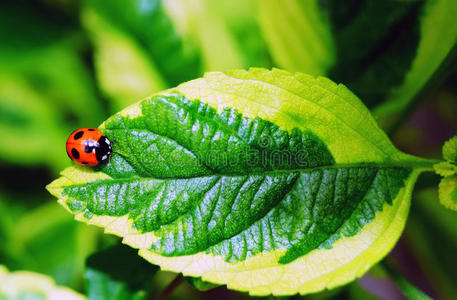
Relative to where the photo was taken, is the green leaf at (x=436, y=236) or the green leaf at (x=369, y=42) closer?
the green leaf at (x=369, y=42)

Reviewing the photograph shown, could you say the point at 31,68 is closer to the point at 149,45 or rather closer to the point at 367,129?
the point at 149,45

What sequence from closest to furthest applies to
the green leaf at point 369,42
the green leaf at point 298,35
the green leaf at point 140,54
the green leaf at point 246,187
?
the green leaf at point 246,187 → the green leaf at point 369,42 → the green leaf at point 298,35 → the green leaf at point 140,54

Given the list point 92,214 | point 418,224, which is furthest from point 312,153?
point 418,224

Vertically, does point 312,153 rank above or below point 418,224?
above

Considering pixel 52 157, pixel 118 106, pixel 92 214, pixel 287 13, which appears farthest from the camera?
pixel 52 157

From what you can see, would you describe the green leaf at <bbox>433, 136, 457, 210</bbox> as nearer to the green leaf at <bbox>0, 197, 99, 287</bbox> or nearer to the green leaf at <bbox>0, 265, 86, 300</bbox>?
the green leaf at <bbox>0, 265, 86, 300</bbox>

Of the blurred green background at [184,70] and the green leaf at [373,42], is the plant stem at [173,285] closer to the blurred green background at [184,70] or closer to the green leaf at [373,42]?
the blurred green background at [184,70]

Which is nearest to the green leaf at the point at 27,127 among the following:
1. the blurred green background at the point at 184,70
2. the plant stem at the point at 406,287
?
the blurred green background at the point at 184,70
